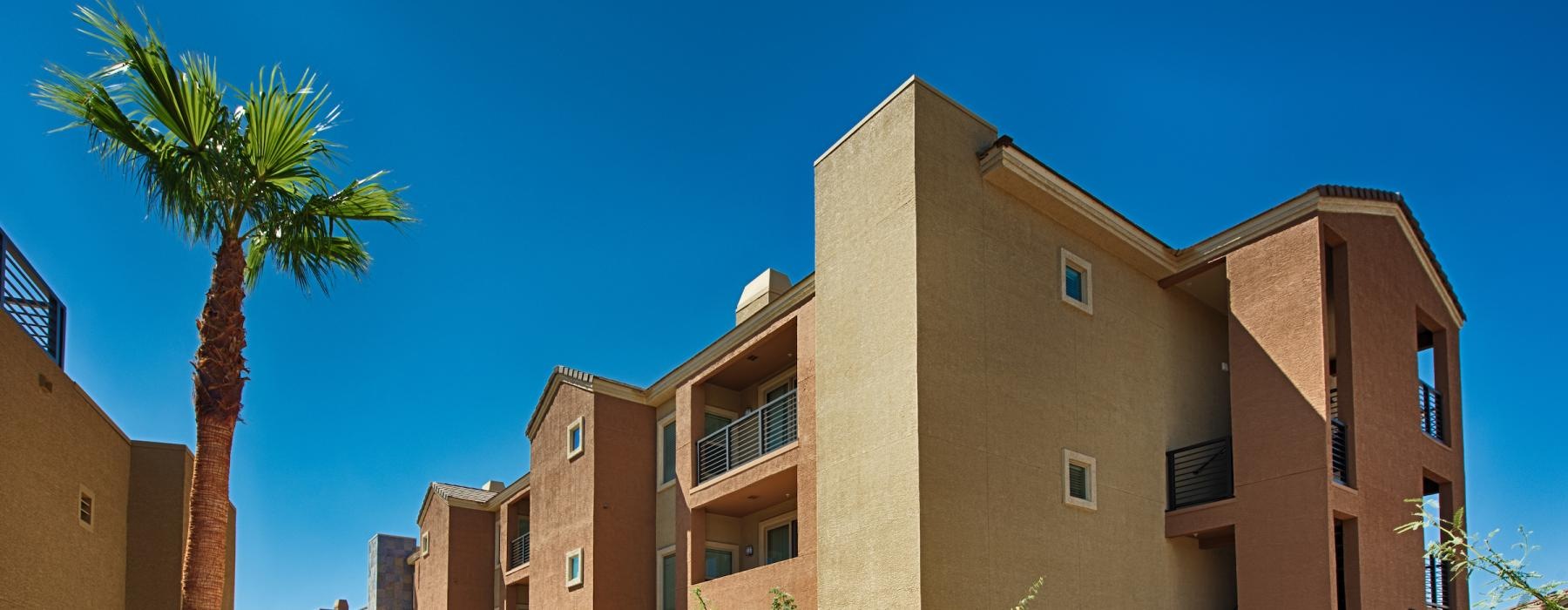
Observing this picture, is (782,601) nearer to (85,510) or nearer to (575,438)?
(575,438)

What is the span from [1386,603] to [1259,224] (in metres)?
5.52

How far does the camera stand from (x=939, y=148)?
605 inches

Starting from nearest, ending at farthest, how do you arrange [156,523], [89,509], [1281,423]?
[89,509] < [156,523] < [1281,423]

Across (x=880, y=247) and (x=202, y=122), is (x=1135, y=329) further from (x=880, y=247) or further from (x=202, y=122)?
(x=202, y=122)

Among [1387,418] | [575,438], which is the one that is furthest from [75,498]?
[1387,418]

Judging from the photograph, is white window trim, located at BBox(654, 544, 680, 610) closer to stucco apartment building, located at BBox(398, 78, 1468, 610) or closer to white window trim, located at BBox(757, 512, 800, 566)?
white window trim, located at BBox(757, 512, 800, 566)

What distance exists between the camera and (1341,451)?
15.8 metres

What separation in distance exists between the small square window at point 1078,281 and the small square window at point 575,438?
1075 centimetres

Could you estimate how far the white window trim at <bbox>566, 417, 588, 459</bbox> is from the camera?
22.9 metres

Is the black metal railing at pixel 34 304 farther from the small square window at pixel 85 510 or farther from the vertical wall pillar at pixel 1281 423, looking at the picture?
the vertical wall pillar at pixel 1281 423

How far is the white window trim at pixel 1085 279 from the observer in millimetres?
16609

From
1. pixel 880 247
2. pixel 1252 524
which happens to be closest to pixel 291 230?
pixel 880 247

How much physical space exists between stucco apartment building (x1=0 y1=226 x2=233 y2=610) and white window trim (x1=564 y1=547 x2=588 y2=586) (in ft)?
27.1

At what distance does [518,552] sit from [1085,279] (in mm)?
18363
